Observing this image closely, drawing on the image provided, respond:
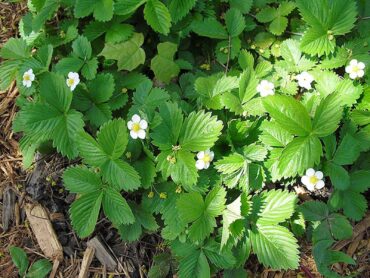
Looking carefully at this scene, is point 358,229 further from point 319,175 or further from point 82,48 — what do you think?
point 82,48

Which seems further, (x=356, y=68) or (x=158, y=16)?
(x=158, y=16)

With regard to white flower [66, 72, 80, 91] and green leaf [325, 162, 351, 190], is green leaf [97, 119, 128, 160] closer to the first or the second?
white flower [66, 72, 80, 91]

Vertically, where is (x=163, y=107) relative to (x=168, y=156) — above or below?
above

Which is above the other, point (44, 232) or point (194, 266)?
point (194, 266)

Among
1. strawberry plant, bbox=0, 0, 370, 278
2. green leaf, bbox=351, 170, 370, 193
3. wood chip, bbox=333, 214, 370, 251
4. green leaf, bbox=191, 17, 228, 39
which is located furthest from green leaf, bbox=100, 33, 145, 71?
wood chip, bbox=333, 214, 370, 251

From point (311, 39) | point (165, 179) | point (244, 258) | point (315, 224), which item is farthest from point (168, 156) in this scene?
point (311, 39)

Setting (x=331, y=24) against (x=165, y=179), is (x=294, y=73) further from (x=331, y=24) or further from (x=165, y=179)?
(x=165, y=179)

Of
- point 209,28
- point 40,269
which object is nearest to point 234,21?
point 209,28
